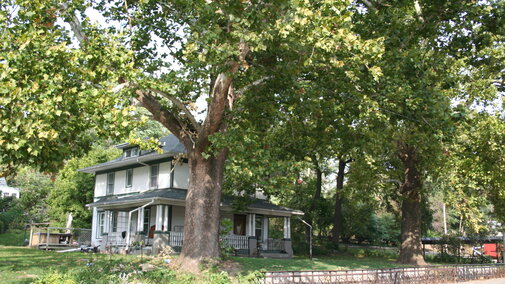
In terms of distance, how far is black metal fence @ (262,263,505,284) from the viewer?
11195mm

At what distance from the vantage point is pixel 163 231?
82.0 ft

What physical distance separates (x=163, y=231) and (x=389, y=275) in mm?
14591

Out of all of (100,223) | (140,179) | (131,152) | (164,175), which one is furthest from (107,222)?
(164,175)

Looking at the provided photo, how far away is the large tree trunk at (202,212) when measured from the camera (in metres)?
14.9

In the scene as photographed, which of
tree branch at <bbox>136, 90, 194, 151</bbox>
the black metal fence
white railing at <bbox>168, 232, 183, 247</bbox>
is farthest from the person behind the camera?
white railing at <bbox>168, 232, 183, 247</bbox>

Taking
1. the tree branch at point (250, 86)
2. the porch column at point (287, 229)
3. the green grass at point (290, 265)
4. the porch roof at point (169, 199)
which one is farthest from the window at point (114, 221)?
the tree branch at point (250, 86)

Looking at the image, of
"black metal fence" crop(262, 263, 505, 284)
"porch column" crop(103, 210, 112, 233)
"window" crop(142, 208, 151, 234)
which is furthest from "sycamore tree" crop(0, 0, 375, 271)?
"porch column" crop(103, 210, 112, 233)

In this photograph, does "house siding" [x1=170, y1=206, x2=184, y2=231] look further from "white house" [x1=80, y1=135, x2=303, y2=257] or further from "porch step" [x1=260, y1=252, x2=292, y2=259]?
"porch step" [x1=260, y1=252, x2=292, y2=259]

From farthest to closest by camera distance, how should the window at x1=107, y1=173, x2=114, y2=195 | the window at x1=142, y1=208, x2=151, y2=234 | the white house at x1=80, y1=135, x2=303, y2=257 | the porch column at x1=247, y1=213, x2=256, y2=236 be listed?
the window at x1=107, y1=173, x2=114, y2=195
the window at x1=142, y1=208, x2=151, y2=234
the porch column at x1=247, y1=213, x2=256, y2=236
the white house at x1=80, y1=135, x2=303, y2=257

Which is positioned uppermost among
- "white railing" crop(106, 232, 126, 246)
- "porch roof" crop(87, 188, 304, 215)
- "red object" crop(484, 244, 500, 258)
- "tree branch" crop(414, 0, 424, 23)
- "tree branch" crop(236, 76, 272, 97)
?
"tree branch" crop(414, 0, 424, 23)

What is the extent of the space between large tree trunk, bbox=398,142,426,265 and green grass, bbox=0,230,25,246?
94.7 ft

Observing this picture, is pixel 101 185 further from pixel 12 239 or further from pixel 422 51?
pixel 422 51

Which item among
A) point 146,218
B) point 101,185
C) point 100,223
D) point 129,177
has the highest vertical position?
point 129,177

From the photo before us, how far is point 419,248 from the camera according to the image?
26609 millimetres
